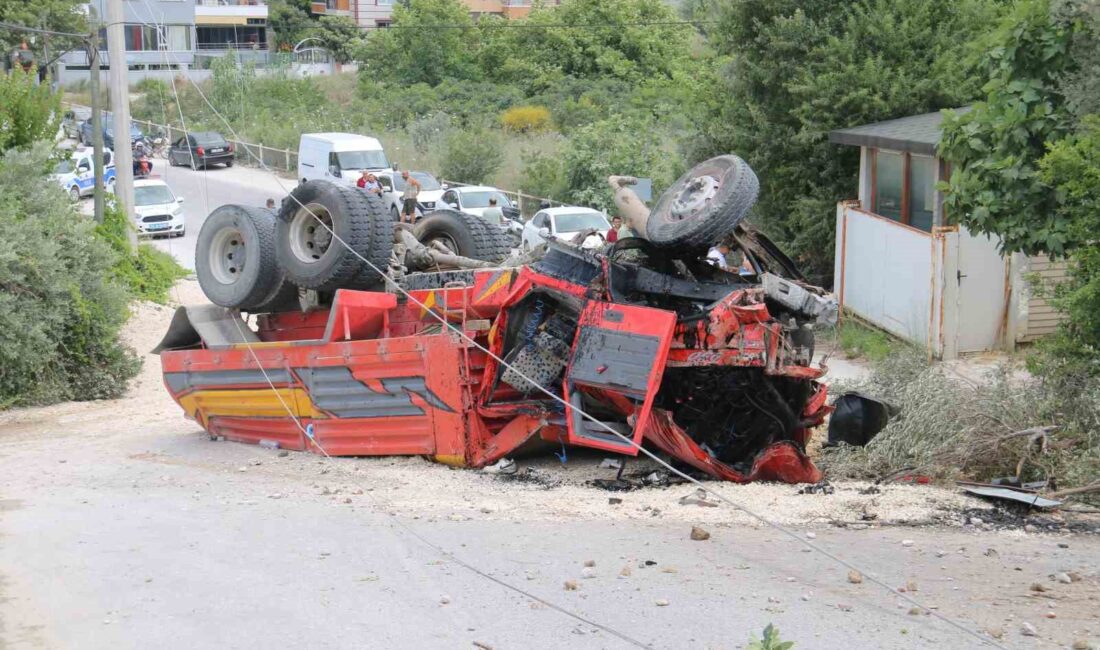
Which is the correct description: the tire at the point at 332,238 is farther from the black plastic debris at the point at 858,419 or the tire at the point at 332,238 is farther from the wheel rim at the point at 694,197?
the black plastic debris at the point at 858,419

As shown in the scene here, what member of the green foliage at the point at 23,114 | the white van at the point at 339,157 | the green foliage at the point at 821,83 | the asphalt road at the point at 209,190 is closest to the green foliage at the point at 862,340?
the green foliage at the point at 821,83

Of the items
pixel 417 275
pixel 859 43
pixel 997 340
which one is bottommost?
pixel 997 340

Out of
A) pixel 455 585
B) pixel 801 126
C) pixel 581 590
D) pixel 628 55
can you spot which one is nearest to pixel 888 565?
pixel 581 590

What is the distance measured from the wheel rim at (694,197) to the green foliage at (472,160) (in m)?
28.8

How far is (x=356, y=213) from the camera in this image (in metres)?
10.3

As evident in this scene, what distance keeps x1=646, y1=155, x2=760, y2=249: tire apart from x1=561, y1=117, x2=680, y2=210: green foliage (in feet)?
72.7

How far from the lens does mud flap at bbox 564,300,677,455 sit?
28.6 ft

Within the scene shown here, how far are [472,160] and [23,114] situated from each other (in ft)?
69.6

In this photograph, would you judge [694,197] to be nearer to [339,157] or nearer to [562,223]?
[562,223]

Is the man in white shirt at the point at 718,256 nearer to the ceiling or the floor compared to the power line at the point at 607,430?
nearer to the ceiling

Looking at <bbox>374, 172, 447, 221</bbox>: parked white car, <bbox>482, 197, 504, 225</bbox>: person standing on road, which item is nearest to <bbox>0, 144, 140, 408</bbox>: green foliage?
<bbox>482, 197, 504, 225</bbox>: person standing on road

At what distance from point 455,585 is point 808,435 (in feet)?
13.0

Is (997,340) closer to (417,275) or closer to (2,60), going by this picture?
(417,275)

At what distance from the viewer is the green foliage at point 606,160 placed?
32.5m
